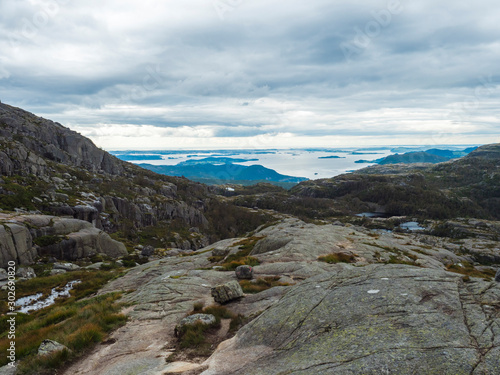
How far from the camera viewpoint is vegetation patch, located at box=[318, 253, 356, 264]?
35291 millimetres

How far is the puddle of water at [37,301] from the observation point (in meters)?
33.9

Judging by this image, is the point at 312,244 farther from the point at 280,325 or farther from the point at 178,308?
the point at 280,325

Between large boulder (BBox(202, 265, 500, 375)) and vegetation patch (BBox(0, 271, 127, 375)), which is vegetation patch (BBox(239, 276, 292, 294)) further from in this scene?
vegetation patch (BBox(0, 271, 127, 375))

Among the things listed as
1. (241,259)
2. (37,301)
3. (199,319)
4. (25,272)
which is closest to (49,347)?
(199,319)

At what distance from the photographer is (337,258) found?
120 feet

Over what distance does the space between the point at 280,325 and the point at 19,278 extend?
52.6 m

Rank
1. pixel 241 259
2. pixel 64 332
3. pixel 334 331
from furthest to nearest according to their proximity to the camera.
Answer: pixel 241 259
pixel 64 332
pixel 334 331

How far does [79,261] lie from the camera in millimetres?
64438

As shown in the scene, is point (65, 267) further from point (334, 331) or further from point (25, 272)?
point (334, 331)

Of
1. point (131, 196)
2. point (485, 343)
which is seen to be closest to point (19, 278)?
point (485, 343)

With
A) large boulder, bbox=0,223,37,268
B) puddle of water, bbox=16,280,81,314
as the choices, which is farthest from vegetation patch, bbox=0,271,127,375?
large boulder, bbox=0,223,37,268

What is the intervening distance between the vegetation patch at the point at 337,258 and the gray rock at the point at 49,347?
28.9 metres

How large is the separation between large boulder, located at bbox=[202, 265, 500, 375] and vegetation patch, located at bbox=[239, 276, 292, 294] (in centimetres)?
606

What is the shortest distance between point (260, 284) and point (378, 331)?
15.1m
